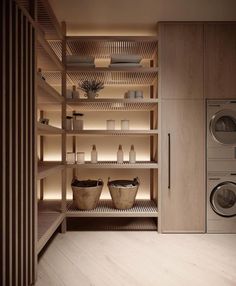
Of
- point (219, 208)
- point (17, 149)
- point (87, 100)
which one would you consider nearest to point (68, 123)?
point (87, 100)

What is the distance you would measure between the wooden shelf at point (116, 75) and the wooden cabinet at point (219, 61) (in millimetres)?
610

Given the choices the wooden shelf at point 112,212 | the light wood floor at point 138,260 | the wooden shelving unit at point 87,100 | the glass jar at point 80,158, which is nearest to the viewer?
the light wood floor at point 138,260

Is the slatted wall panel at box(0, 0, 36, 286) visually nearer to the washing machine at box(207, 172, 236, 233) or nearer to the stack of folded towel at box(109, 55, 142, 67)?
the stack of folded towel at box(109, 55, 142, 67)

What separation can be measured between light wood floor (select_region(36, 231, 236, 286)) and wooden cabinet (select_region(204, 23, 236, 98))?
5.29ft

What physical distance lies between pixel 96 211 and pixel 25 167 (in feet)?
4.42

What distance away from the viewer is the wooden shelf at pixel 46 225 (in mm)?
2023

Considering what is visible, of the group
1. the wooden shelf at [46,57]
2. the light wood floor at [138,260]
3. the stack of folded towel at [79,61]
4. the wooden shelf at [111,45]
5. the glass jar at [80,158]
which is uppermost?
the wooden shelf at [111,45]

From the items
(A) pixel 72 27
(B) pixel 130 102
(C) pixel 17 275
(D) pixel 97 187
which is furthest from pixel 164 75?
(C) pixel 17 275

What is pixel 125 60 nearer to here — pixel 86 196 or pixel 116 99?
pixel 116 99

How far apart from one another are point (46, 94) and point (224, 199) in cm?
226

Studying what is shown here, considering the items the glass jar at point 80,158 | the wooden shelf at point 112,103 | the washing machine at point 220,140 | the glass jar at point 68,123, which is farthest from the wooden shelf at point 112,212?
the wooden shelf at point 112,103

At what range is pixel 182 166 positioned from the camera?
280 centimetres

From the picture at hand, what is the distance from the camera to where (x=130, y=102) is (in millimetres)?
2803

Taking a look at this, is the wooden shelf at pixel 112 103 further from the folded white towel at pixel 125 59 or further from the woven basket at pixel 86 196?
the woven basket at pixel 86 196
